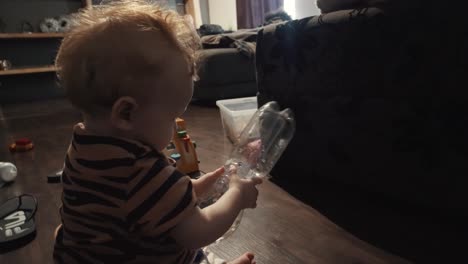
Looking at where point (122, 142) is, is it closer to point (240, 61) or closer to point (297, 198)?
point (297, 198)

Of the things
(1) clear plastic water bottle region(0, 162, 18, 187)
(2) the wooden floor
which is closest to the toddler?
(2) the wooden floor

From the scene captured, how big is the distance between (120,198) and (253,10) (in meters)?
3.72

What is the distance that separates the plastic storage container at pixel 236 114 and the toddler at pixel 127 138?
2.87 feet

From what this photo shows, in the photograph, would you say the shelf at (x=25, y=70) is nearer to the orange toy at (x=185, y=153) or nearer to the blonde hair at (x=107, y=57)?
the orange toy at (x=185, y=153)

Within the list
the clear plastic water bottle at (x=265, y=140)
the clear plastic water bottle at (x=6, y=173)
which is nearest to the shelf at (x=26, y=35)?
the clear plastic water bottle at (x=6, y=173)

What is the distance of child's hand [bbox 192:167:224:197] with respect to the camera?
71cm

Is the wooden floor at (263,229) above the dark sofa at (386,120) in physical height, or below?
below

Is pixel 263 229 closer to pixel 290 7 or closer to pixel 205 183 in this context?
pixel 205 183

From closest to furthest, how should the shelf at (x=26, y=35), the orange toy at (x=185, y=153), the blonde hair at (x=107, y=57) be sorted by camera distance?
the blonde hair at (x=107, y=57), the orange toy at (x=185, y=153), the shelf at (x=26, y=35)

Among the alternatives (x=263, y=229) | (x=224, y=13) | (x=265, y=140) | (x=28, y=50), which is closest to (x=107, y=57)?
(x=263, y=229)

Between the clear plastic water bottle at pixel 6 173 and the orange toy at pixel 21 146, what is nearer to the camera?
the clear plastic water bottle at pixel 6 173

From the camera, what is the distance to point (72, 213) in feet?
1.73

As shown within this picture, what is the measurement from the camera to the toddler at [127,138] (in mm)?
482

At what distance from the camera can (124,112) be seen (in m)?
0.50
